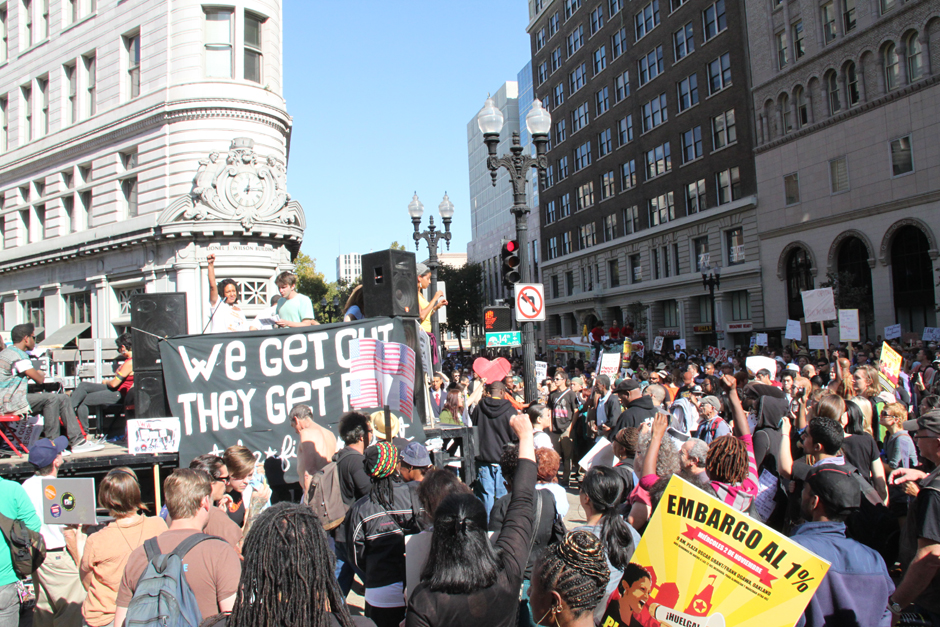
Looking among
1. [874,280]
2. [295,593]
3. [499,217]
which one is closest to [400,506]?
[295,593]

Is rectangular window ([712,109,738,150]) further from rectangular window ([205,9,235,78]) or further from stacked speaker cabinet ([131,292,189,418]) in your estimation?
stacked speaker cabinet ([131,292,189,418])

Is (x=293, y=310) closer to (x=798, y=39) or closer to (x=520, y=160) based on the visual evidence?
(x=520, y=160)

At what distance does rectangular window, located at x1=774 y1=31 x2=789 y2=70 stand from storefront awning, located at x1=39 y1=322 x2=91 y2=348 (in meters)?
34.1

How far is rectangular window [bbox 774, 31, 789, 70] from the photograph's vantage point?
3494 cm

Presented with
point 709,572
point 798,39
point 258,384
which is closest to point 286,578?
point 709,572

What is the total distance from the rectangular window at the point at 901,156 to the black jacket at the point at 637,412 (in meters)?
26.5

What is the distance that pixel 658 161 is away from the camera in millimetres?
46094

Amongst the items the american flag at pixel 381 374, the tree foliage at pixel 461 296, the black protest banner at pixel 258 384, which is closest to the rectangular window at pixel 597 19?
the tree foliage at pixel 461 296

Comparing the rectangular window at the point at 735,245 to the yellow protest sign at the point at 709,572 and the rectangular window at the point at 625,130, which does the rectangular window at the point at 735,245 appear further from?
the yellow protest sign at the point at 709,572

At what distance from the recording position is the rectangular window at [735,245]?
3859 centimetres

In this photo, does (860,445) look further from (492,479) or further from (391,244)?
(391,244)

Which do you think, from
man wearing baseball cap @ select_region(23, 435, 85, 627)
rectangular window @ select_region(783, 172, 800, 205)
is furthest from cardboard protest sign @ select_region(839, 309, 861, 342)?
rectangular window @ select_region(783, 172, 800, 205)

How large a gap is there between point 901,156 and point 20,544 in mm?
32881

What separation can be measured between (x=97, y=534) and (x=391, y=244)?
186ft
